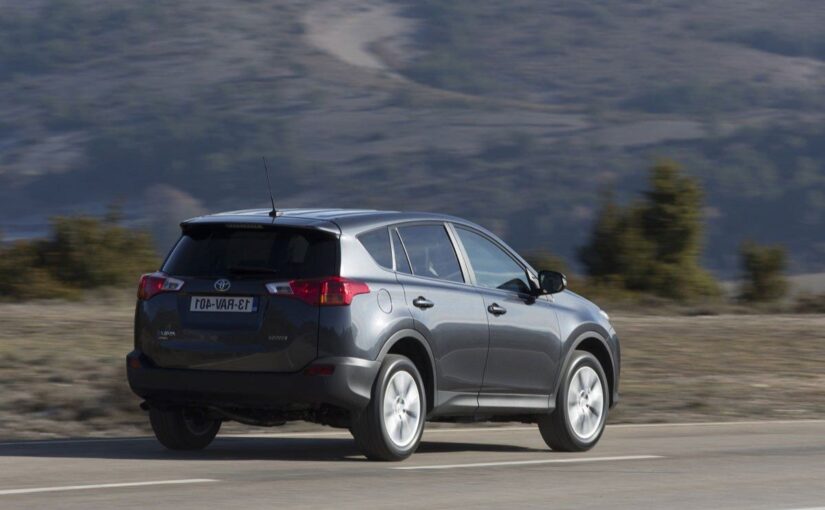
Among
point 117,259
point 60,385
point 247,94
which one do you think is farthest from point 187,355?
point 247,94

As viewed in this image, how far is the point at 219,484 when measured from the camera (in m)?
8.34

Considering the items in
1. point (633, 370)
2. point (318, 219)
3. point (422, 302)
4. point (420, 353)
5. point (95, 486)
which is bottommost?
point (633, 370)

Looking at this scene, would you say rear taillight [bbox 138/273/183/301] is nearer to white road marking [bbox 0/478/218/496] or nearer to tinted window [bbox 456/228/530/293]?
white road marking [bbox 0/478/218/496]

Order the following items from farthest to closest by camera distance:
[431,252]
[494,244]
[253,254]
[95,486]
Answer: [494,244] < [431,252] < [253,254] < [95,486]

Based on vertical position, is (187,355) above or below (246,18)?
below

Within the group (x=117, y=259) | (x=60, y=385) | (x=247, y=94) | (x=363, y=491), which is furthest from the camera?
(x=247, y=94)

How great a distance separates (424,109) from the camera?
142 metres

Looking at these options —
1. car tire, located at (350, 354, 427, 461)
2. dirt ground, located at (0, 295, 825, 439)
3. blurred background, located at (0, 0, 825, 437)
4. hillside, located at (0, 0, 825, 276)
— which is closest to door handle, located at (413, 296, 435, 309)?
car tire, located at (350, 354, 427, 461)

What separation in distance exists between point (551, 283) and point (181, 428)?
264 cm

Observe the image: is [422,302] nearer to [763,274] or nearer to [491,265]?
[491,265]

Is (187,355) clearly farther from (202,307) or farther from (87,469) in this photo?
(87,469)

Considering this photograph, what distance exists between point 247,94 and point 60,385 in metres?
137

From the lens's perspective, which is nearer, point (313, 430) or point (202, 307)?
point (202, 307)

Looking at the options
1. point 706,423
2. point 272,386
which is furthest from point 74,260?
point 272,386
